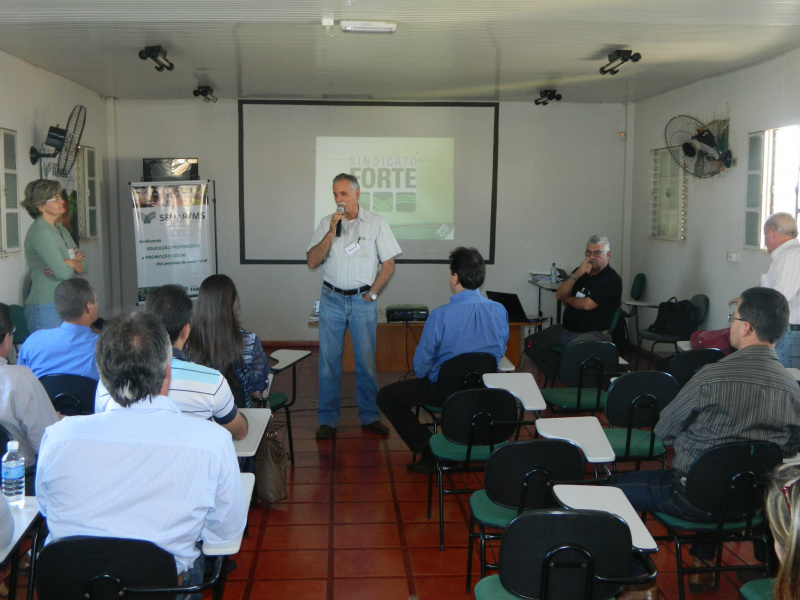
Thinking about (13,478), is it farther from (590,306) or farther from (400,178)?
(400,178)

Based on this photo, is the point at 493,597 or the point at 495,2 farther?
the point at 495,2

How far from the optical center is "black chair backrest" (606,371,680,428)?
331cm

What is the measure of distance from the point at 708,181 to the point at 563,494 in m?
5.15

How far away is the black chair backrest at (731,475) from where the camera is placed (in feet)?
8.12

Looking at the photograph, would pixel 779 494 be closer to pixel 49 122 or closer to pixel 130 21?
pixel 130 21

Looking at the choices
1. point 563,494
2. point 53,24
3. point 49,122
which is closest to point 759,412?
point 563,494

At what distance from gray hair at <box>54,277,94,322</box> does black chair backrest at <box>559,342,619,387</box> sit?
2461 mm

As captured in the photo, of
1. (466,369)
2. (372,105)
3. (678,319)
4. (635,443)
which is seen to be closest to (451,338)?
(466,369)

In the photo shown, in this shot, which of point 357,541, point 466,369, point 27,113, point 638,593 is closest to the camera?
point 638,593

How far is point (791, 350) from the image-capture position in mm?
4531

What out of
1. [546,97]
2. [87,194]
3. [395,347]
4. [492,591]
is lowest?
[395,347]

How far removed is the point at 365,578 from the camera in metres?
3.07

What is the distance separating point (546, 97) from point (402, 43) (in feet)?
9.18

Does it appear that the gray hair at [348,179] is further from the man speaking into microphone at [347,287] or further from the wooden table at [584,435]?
the wooden table at [584,435]
